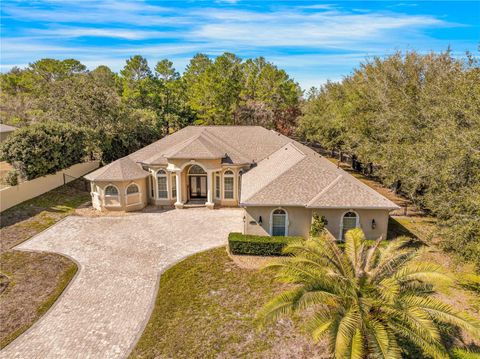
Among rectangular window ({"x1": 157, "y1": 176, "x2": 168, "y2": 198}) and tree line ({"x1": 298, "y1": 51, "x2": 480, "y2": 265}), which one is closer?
tree line ({"x1": 298, "y1": 51, "x2": 480, "y2": 265})

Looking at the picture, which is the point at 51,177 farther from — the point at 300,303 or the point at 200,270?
the point at 300,303

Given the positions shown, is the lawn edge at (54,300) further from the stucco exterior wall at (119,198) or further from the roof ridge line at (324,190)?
the roof ridge line at (324,190)

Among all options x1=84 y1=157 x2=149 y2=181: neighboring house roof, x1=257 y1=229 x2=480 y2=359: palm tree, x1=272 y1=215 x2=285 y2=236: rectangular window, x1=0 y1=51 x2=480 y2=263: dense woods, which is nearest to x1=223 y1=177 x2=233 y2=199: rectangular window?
x1=84 y1=157 x2=149 y2=181: neighboring house roof

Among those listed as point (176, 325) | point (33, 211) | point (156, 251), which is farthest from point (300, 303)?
point (33, 211)

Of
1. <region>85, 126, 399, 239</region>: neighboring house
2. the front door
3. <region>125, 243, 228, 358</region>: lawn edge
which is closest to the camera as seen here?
<region>125, 243, 228, 358</region>: lawn edge

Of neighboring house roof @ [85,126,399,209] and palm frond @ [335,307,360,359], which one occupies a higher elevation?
neighboring house roof @ [85,126,399,209]

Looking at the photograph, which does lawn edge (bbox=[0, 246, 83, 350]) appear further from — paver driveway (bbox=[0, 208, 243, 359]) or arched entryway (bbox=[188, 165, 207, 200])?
arched entryway (bbox=[188, 165, 207, 200])

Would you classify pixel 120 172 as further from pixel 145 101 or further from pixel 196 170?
pixel 145 101
